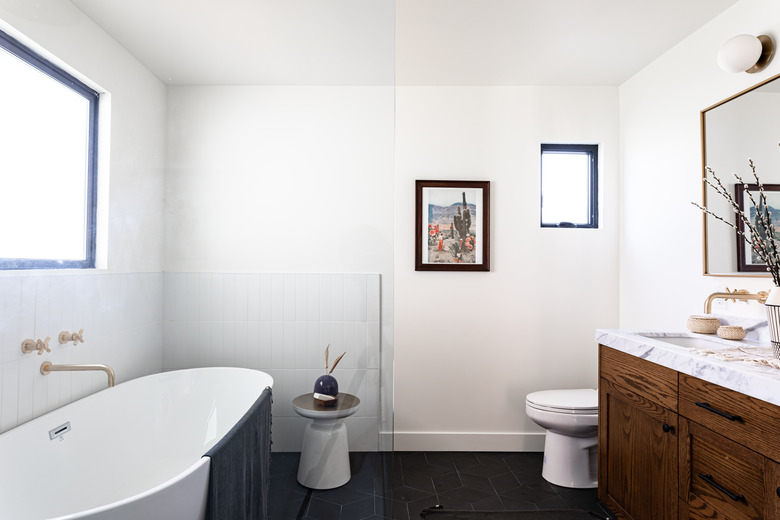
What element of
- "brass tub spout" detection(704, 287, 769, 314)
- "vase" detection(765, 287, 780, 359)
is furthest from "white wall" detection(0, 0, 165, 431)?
"brass tub spout" detection(704, 287, 769, 314)

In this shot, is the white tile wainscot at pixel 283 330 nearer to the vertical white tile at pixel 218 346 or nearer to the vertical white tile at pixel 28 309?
the vertical white tile at pixel 218 346

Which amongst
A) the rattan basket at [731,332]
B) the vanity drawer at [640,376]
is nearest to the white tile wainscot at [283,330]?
the vanity drawer at [640,376]

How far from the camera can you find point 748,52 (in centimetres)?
186

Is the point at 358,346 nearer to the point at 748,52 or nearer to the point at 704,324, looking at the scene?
the point at 704,324

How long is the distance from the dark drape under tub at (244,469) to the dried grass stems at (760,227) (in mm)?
1859

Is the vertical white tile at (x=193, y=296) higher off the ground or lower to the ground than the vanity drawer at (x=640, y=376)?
higher

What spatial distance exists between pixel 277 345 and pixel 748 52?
225cm

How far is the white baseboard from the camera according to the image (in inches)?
115

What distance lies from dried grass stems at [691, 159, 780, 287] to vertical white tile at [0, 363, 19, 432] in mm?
2255

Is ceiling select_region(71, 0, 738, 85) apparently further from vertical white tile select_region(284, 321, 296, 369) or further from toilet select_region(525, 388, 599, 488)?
toilet select_region(525, 388, 599, 488)

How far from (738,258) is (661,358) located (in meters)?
0.72

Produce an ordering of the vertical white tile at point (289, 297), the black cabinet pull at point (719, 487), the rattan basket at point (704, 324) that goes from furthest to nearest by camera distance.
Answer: the rattan basket at point (704, 324) < the black cabinet pull at point (719, 487) < the vertical white tile at point (289, 297)

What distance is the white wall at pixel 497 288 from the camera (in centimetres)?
294

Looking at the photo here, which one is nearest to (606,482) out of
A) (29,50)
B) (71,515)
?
(71,515)
